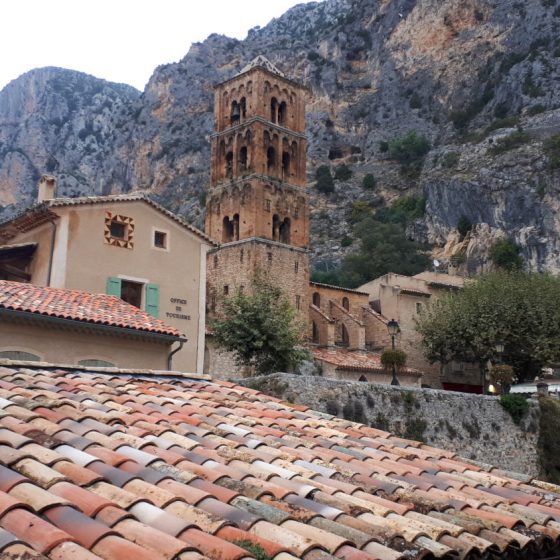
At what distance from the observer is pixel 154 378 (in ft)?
30.3

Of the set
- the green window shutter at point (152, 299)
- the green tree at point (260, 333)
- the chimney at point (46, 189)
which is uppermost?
the chimney at point (46, 189)

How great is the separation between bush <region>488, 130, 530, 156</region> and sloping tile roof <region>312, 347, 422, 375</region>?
138 feet

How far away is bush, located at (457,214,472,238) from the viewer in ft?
254

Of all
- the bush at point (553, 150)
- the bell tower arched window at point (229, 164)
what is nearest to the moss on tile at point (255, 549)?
the bell tower arched window at point (229, 164)

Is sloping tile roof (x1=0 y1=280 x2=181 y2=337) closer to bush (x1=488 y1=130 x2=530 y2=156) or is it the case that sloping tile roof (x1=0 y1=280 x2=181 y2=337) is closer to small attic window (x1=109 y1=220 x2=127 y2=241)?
small attic window (x1=109 y1=220 x2=127 y2=241)

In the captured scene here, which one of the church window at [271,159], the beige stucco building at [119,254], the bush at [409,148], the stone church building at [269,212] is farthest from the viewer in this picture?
the bush at [409,148]

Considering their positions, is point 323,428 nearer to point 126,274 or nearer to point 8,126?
point 126,274

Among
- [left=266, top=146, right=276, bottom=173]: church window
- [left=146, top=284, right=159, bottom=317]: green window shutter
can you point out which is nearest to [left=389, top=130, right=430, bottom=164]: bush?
[left=266, top=146, right=276, bottom=173]: church window

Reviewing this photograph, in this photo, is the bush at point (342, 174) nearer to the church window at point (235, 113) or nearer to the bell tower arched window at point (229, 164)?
the church window at point (235, 113)

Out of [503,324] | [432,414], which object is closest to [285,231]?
[503,324]

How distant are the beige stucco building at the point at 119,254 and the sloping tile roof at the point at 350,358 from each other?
1356 centimetres

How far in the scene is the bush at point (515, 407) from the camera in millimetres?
25391

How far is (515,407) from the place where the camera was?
25484mm

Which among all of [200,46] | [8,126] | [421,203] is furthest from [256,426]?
[8,126]
